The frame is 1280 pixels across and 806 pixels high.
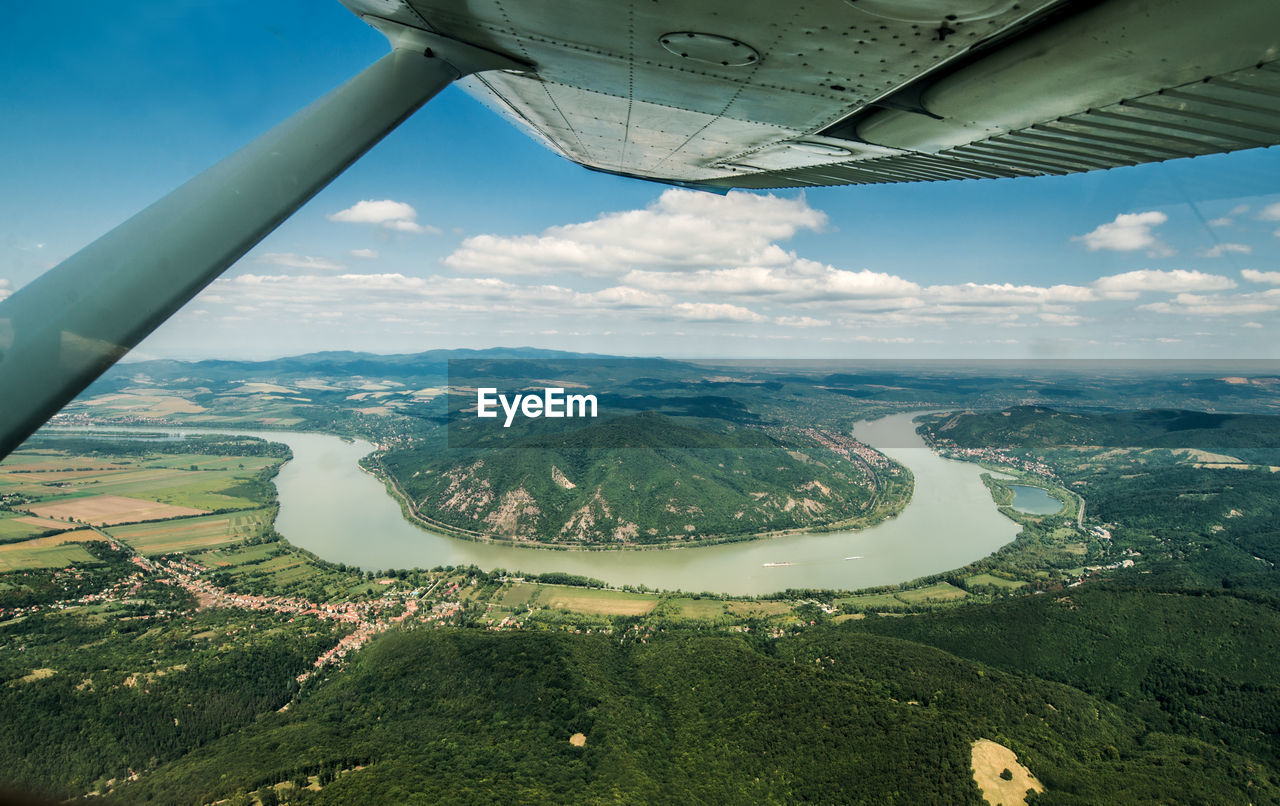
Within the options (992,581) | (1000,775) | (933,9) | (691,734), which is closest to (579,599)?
(691,734)

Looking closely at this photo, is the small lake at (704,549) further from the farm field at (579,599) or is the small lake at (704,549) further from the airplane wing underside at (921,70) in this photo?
the airplane wing underside at (921,70)

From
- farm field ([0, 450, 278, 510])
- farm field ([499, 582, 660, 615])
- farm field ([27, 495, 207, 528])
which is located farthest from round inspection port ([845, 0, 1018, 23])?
farm field ([0, 450, 278, 510])

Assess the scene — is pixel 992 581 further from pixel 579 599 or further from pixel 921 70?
pixel 921 70

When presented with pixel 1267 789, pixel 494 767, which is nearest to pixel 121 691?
pixel 494 767

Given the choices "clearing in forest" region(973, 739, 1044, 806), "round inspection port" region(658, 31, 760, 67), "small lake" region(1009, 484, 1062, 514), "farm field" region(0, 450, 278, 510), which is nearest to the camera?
"round inspection port" region(658, 31, 760, 67)

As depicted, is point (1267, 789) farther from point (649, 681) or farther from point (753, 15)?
point (753, 15)

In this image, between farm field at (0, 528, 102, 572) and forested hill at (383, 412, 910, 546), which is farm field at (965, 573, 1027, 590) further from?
farm field at (0, 528, 102, 572)
